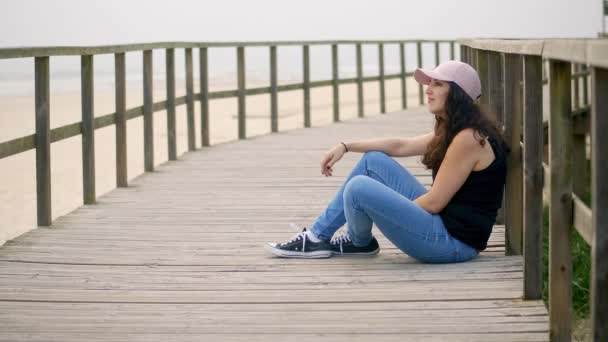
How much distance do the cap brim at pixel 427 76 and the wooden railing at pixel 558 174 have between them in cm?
29

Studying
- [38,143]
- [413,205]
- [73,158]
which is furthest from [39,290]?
[73,158]

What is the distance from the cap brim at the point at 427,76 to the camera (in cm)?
477

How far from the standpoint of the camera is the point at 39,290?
15.2 ft

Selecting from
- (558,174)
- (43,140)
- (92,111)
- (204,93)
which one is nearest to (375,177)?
(558,174)

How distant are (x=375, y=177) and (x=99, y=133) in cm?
2441

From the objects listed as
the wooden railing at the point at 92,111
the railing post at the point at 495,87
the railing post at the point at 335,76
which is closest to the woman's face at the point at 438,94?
the railing post at the point at 495,87

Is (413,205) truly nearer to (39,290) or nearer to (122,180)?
(39,290)

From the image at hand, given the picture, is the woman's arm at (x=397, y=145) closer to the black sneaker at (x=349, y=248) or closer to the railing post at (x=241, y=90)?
the black sneaker at (x=349, y=248)

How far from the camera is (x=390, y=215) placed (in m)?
4.78

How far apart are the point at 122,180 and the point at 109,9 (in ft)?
248

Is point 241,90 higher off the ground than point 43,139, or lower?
higher

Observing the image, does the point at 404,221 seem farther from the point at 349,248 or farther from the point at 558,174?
the point at 558,174

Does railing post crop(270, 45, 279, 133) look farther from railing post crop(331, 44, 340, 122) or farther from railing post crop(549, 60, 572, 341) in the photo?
railing post crop(549, 60, 572, 341)

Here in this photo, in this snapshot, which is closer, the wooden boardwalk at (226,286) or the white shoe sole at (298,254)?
the wooden boardwalk at (226,286)
